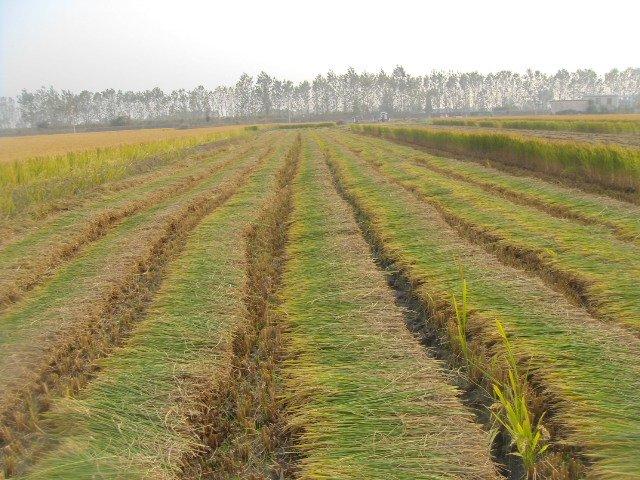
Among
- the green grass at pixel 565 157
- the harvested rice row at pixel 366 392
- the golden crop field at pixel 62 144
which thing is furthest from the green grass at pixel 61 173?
the green grass at pixel 565 157

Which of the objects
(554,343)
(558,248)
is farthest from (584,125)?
(554,343)

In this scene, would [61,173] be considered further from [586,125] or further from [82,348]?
[586,125]

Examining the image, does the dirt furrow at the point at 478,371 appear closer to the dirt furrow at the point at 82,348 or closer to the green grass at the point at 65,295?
the dirt furrow at the point at 82,348

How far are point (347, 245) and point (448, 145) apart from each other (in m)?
18.3

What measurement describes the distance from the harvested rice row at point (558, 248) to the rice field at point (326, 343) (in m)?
0.04

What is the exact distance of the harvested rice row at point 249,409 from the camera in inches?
118

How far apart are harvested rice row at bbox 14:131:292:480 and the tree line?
330 ft

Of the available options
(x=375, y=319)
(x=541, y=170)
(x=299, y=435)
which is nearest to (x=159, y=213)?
(x=375, y=319)

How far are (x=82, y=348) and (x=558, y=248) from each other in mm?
5988

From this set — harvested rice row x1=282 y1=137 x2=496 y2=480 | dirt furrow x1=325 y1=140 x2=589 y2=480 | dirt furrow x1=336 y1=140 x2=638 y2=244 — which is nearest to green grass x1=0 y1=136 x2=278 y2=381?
harvested rice row x1=282 y1=137 x2=496 y2=480

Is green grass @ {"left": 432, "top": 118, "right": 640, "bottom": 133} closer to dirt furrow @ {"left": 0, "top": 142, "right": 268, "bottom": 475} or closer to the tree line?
dirt furrow @ {"left": 0, "top": 142, "right": 268, "bottom": 475}

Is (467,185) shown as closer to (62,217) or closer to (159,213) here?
(159,213)

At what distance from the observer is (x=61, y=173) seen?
1487 centimetres

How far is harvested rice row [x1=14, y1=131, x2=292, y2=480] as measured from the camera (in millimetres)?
2854
